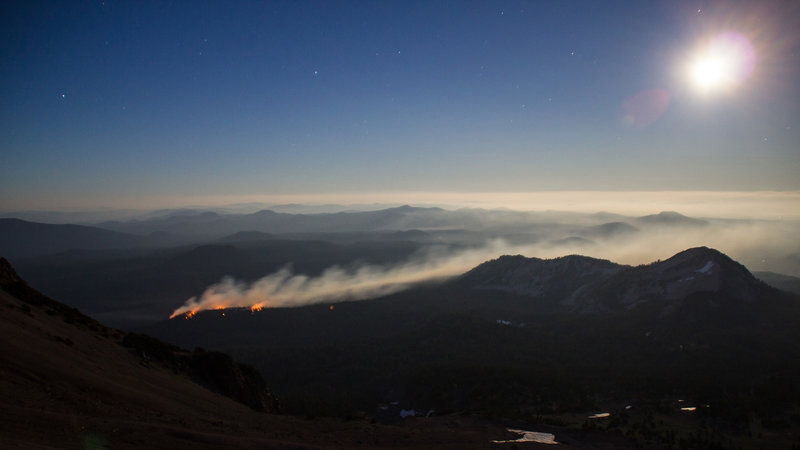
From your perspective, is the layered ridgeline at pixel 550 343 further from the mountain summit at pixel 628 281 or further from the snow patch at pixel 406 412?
the snow patch at pixel 406 412

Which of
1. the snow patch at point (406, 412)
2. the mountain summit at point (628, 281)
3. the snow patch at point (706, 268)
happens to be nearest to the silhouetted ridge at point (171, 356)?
the snow patch at point (406, 412)

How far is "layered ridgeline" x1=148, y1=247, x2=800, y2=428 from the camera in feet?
194

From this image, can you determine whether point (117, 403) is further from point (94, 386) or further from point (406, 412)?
point (406, 412)

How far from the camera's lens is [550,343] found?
3981 inches

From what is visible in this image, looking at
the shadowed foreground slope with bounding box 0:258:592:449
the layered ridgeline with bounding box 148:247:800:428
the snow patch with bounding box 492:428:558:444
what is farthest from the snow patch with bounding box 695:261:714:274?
the shadowed foreground slope with bounding box 0:258:592:449

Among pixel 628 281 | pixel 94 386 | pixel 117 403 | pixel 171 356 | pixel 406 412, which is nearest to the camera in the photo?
pixel 117 403

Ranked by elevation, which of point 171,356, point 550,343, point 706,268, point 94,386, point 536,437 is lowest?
point 550,343

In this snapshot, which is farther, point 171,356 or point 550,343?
point 550,343

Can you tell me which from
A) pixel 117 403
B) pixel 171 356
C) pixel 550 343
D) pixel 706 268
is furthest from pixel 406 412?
pixel 706 268

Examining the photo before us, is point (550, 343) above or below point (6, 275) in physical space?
below

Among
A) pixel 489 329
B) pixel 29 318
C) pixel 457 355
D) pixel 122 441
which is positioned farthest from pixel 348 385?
pixel 122 441

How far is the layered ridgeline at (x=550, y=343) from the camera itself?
59.1 metres

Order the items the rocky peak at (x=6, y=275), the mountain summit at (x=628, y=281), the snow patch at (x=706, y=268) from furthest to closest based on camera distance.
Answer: the snow patch at (x=706, y=268) < the mountain summit at (x=628, y=281) < the rocky peak at (x=6, y=275)

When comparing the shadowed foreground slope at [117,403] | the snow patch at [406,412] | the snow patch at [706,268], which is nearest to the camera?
the shadowed foreground slope at [117,403]
